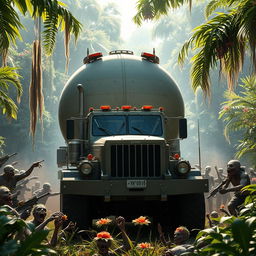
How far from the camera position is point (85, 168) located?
11227mm

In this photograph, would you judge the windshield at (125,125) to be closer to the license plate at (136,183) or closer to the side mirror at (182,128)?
the side mirror at (182,128)

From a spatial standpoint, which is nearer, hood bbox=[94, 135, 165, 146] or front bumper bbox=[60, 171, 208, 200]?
front bumper bbox=[60, 171, 208, 200]

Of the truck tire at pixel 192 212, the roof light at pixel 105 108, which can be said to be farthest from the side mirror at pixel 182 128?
the truck tire at pixel 192 212

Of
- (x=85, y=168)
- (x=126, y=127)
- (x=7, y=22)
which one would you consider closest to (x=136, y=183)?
(x=85, y=168)

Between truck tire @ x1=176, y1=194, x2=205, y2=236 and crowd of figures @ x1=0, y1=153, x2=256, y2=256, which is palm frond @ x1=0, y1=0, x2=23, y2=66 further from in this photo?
truck tire @ x1=176, y1=194, x2=205, y2=236

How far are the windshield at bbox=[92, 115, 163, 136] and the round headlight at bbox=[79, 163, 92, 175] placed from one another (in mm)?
1497

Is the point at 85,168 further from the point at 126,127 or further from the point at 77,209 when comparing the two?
the point at 126,127

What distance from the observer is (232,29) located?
35.3 ft

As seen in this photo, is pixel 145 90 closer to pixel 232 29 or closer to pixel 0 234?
pixel 232 29

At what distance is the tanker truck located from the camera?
11.1 m

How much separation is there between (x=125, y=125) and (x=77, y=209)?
7.87 ft

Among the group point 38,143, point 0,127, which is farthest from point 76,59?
point 0,127

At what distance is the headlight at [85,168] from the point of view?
11203 mm

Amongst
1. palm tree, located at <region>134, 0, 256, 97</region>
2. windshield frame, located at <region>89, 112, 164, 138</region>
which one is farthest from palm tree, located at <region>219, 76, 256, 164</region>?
palm tree, located at <region>134, 0, 256, 97</region>
